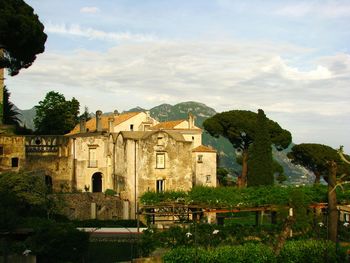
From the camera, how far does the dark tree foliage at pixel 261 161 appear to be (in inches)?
2025

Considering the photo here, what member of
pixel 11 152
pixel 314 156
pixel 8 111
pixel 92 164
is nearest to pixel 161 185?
pixel 92 164

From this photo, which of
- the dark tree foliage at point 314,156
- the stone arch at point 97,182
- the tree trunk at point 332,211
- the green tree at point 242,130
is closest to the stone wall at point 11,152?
the stone arch at point 97,182

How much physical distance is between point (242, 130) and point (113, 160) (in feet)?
64.9

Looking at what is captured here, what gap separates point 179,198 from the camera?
1319 inches

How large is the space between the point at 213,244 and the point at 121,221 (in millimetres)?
13754

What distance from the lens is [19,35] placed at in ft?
117

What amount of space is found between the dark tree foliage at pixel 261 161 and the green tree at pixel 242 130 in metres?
8.80

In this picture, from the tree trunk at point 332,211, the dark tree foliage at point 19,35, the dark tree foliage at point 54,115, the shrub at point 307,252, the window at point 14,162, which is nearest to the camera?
the shrub at point 307,252

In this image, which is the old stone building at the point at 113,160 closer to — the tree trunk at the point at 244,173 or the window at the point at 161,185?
the window at the point at 161,185

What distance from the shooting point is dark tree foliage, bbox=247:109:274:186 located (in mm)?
51438

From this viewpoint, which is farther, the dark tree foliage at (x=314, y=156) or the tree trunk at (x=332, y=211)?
the dark tree foliage at (x=314, y=156)

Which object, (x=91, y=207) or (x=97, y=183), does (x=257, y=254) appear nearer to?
(x=91, y=207)

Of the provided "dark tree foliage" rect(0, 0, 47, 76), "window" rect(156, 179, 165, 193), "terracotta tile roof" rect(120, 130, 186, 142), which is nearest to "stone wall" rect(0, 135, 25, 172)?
"dark tree foliage" rect(0, 0, 47, 76)

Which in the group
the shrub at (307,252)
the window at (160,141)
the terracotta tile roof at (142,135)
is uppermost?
the terracotta tile roof at (142,135)
